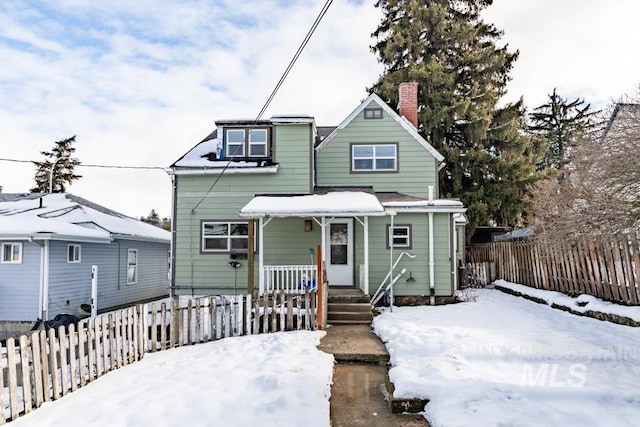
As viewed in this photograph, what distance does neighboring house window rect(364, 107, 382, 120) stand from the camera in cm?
1462

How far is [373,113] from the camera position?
14633 millimetres

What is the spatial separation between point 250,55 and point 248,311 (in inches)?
232

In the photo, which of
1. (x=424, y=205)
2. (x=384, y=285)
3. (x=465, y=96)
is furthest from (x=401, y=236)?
(x=465, y=96)

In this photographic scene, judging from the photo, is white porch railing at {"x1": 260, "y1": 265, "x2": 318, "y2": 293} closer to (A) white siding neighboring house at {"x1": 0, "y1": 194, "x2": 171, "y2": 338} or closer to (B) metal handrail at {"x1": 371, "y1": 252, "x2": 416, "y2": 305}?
(B) metal handrail at {"x1": 371, "y1": 252, "x2": 416, "y2": 305}

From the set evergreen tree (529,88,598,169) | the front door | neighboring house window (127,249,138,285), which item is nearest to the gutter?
the front door

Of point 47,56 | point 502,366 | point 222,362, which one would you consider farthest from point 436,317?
point 47,56

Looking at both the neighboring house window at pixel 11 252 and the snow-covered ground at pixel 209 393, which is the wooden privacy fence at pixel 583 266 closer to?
the snow-covered ground at pixel 209 393

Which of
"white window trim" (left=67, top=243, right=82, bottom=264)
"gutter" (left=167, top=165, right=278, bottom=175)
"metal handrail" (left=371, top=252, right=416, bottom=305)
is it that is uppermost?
"gutter" (left=167, top=165, right=278, bottom=175)

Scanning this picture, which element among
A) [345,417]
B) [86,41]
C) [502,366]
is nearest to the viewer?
[345,417]

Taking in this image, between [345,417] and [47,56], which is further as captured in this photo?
[47,56]

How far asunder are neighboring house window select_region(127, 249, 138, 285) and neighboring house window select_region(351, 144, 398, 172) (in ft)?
35.3

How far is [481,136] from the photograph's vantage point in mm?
22906

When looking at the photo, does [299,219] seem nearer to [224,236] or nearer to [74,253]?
[224,236]

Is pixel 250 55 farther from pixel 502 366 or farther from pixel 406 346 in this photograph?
pixel 502 366
